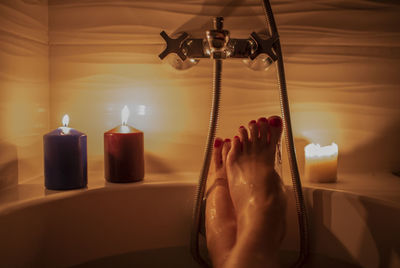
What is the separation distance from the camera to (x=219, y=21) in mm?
687

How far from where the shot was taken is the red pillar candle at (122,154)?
82cm

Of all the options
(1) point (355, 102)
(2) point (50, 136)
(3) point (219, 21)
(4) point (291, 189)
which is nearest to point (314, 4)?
(1) point (355, 102)

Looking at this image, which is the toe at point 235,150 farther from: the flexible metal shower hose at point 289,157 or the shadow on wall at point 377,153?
the shadow on wall at point 377,153

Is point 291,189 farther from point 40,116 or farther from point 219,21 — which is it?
point 40,116

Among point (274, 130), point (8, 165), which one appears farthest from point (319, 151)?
point (8, 165)

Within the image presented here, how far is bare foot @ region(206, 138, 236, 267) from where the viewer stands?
73 centimetres

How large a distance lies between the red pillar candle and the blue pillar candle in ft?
0.28

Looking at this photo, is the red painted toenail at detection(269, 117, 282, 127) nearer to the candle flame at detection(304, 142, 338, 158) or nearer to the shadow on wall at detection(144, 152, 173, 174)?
the candle flame at detection(304, 142, 338, 158)

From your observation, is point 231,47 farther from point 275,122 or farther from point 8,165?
point 8,165

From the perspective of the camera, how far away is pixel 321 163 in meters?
0.87

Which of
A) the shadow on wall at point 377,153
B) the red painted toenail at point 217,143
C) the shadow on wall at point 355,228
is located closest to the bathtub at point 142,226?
the shadow on wall at point 355,228

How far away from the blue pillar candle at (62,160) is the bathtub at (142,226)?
0.10 ft

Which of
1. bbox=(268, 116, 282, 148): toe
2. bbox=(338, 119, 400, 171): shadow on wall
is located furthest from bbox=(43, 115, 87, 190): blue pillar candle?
bbox=(338, 119, 400, 171): shadow on wall

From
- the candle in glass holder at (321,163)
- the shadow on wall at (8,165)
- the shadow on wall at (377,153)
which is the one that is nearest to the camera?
the shadow on wall at (8,165)
